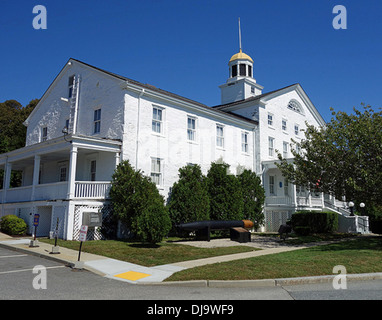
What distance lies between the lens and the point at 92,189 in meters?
16.9

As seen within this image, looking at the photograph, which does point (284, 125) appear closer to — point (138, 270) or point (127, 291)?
point (138, 270)

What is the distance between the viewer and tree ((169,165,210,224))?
18.6 meters

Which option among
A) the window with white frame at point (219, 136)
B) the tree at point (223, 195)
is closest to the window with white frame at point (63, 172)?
the tree at point (223, 195)

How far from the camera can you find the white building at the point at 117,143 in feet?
56.1

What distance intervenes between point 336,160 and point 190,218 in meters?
7.97

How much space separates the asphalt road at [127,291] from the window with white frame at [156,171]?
10.3m

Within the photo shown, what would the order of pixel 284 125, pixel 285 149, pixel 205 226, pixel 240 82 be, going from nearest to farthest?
pixel 205 226, pixel 285 149, pixel 284 125, pixel 240 82

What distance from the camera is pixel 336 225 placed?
75.4ft

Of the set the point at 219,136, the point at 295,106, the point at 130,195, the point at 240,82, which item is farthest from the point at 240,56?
the point at 130,195

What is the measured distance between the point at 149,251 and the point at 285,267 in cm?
552

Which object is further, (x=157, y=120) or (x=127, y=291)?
(x=157, y=120)
